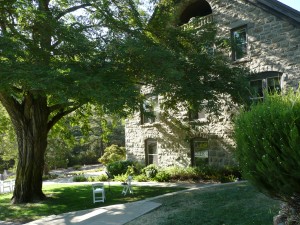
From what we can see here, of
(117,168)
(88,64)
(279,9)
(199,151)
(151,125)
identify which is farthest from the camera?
(117,168)

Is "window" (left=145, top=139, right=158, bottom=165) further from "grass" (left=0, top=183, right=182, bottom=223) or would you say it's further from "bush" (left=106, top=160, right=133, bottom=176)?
"grass" (left=0, top=183, right=182, bottom=223)

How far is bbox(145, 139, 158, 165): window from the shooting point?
22.0 m

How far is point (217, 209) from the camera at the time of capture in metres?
8.40

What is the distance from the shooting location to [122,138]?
1827 inches

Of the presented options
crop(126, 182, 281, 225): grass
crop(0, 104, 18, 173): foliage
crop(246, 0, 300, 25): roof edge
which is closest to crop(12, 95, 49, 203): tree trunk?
crop(0, 104, 18, 173): foliage

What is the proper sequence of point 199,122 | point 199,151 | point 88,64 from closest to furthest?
point 88,64 → point 199,122 → point 199,151

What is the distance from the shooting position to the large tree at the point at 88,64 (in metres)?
9.32

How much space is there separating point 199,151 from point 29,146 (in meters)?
9.53

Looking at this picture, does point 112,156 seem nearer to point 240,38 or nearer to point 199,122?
point 199,122

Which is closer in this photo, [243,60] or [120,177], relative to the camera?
[243,60]

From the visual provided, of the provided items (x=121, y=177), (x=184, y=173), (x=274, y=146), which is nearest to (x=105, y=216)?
(x=274, y=146)

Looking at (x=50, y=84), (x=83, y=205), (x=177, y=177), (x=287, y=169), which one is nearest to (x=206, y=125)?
(x=177, y=177)

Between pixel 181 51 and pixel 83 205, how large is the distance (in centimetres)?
668

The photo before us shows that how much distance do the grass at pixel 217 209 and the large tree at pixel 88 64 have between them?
303cm
